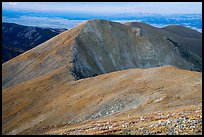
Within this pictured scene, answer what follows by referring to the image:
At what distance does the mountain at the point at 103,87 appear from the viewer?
32.2 m

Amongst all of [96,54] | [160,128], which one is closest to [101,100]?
[160,128]

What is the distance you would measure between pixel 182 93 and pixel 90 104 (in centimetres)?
1490

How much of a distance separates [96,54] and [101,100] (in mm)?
50608

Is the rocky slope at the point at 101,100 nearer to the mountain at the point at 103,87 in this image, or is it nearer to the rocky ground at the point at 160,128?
the mountain at the point at 103,87

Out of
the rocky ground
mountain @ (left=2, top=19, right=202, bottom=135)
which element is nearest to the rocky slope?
mountain @ (left=2, top=19, right=202, bottom=135)

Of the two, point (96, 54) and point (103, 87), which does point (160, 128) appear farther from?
point (96, 54)

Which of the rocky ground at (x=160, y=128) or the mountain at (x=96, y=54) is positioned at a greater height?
the rocky ground at (x=160, y=128)

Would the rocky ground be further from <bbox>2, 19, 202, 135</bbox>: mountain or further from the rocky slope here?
the rocky slope

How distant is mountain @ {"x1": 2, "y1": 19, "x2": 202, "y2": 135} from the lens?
32.2 meters

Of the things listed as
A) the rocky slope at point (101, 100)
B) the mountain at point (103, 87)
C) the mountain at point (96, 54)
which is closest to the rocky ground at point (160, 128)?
the mountain at point (103, 87)

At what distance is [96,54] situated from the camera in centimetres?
9988

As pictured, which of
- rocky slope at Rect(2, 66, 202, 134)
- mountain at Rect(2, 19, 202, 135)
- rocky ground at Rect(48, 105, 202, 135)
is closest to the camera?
rocky ground at Rect(48, 105, 202, 135)

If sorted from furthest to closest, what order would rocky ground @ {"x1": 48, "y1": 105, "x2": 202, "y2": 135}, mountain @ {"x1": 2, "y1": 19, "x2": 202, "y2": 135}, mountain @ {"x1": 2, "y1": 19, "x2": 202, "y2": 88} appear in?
1. mountain @ {"x1": 2, "y1": 19, "x2": 202, "y2": 88}
2. mountain @ {"x1": 2, "y1": 19, "x2": 202, "y2": 135}
3. rocky ground @ {"x1": 48, "y1": 105, "x2": 202, "y2": 135}

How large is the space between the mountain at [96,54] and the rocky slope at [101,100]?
46.3ft
